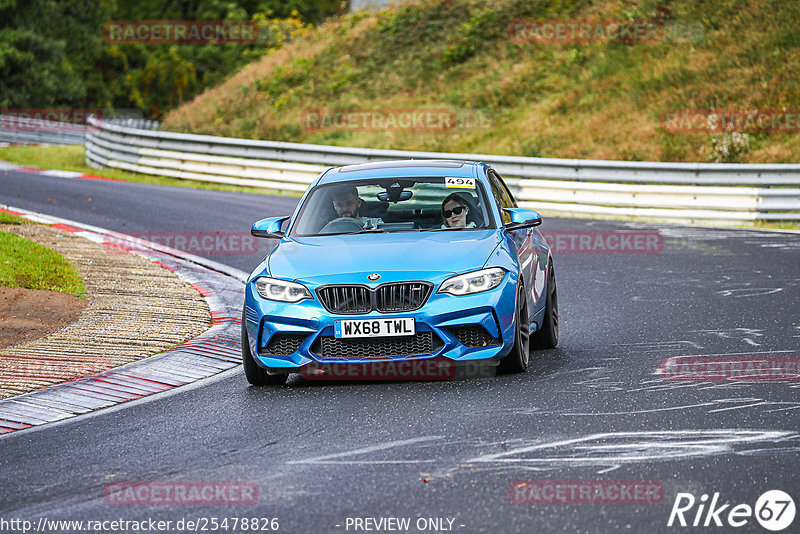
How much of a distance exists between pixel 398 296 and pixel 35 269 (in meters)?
6.01

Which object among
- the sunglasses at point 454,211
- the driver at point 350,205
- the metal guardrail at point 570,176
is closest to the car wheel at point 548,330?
the sunglasses at point 454,211

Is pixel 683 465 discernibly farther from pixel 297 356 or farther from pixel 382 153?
pixel 382 153

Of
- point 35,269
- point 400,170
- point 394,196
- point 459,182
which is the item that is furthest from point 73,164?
point 459,182

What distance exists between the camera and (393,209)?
9.42m

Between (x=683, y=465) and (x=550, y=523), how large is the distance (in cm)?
112

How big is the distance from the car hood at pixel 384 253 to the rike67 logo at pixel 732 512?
3192 millimetres

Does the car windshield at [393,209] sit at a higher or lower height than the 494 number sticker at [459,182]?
lower

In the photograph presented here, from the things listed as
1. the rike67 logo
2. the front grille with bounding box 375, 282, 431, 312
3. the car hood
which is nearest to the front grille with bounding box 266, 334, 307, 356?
the car hood

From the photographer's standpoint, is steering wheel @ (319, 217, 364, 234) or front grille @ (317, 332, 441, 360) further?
steering wheel @ (319, 217, 364, 234)

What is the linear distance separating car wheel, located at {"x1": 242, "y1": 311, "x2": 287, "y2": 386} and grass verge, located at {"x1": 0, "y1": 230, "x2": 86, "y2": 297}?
406 cm

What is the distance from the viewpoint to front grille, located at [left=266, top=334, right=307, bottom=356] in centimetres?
810

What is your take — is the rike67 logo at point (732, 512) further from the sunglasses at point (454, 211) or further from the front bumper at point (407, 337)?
the sunglasses at point (454, 211)

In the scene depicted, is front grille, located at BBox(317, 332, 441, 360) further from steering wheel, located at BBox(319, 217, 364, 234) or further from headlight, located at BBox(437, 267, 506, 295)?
steering wheel, located at BBox(319, 217, 364, 234)

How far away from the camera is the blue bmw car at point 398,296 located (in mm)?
7965
